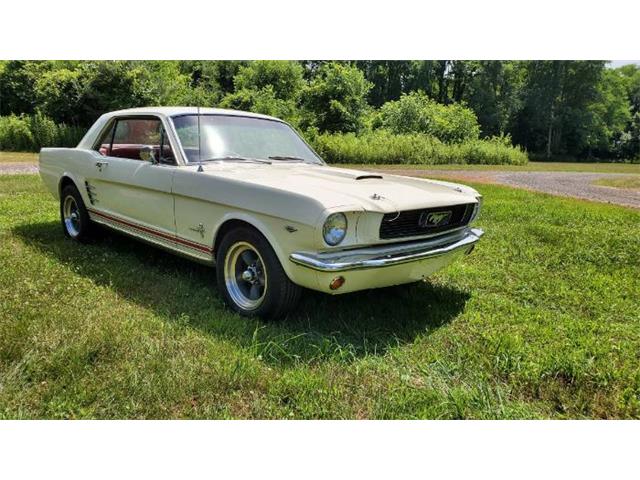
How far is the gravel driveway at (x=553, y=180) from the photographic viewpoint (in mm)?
9148

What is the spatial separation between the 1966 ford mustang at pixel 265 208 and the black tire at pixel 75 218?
316 mm

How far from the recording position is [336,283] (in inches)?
117

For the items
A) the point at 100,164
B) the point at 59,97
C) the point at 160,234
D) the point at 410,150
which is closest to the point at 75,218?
the point at 100,164

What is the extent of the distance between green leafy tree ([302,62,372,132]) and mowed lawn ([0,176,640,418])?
6.17m

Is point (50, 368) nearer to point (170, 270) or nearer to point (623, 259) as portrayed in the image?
point (170, 270)

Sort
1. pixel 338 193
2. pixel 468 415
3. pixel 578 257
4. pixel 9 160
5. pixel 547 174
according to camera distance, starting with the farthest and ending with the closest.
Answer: pixel 9 160
pixel 547 174
pixel 578 257
pixel 338 193
pixel 468 415

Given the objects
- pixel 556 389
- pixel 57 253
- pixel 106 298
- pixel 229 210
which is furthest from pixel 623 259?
pixel 57 253

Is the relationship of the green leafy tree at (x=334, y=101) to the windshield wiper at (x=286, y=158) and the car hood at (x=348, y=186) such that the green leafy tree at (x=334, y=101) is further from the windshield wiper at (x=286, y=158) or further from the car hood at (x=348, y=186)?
the car hood at (x=348, y=186)

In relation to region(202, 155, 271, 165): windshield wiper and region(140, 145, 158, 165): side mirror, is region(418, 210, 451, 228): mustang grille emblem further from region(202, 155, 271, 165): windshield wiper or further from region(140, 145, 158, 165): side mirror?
region(140, 145, 158, 165): side mirror

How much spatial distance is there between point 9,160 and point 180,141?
8.79 m

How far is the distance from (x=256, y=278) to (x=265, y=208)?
53 centimetres

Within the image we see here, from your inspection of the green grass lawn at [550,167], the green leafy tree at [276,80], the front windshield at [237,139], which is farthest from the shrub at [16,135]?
the front windshield at [237,139]

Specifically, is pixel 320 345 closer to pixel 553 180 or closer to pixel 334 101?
pixel 553 180

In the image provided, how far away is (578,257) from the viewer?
5.13 m
